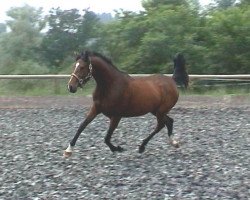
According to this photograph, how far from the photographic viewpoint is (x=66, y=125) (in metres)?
11.5

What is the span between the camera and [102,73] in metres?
8.02

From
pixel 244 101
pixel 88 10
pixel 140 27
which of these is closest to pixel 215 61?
pixel 140 27

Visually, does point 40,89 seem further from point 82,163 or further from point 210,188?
point 210,188

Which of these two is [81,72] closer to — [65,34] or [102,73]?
[102,73]

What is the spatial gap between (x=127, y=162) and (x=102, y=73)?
138cm

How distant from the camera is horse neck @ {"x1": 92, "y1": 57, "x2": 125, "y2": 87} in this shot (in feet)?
26.2

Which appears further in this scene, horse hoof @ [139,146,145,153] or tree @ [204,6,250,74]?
tree @ [204,6,250,74]

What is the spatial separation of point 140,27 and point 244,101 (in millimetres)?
11471

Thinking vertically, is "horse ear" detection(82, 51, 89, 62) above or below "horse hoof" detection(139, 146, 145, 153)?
above

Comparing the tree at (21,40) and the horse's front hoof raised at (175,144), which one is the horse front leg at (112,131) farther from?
the tree at (21,40)

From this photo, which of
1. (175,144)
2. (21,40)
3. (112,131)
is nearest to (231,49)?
(175,144)

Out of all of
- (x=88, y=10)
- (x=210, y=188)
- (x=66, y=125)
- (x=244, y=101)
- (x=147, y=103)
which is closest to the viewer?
(x=210, y=188)

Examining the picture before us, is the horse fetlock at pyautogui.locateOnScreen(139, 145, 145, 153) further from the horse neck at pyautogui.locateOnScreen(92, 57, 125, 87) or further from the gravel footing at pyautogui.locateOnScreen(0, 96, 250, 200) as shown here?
the horse neck at pyautogui.locateOnScreen(92, 57, 125, 87)

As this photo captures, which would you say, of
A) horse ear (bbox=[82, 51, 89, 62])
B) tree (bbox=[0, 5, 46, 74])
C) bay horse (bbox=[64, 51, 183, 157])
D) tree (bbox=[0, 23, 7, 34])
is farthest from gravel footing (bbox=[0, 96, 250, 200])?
tree (bbox=[0, 23, 7, 34])
